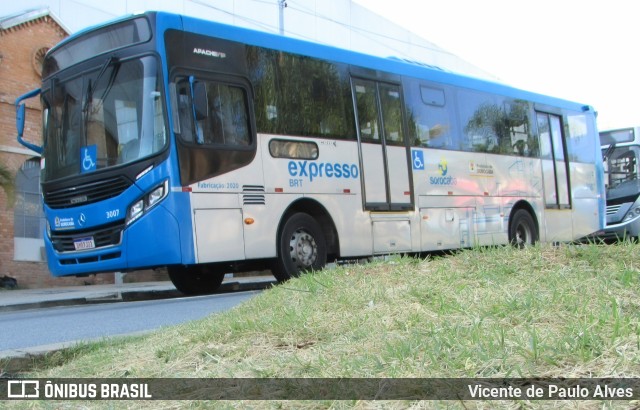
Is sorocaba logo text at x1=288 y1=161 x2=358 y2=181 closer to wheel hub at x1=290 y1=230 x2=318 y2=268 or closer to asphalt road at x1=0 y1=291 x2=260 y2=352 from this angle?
wheel hub at x1=290 y1=230 x2=318 y2=268

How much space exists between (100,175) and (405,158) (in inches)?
200

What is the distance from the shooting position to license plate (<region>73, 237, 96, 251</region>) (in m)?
9.24

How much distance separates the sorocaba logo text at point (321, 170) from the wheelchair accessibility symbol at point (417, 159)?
1495 millimetres

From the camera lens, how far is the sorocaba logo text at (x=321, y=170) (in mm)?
10031

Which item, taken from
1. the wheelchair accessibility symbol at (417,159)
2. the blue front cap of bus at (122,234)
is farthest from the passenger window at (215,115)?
the wheelchair accessibility symbol at (417,159)

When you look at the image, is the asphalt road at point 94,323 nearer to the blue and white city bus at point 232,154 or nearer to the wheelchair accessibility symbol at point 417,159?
the blue and white city bus at point 232,154

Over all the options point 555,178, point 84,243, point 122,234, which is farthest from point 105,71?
point 555,178

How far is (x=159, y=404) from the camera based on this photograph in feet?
10.3

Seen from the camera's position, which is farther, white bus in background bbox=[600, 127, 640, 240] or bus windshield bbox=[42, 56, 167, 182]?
white bus in background bbox=[600, 127, 640, 240]

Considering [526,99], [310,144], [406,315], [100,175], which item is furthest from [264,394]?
[526,99]

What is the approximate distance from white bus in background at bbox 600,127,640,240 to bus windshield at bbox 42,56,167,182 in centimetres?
1525

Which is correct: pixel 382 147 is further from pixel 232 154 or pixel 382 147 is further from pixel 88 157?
pixel 88 157

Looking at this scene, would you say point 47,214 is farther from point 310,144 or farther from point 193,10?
point 193,10

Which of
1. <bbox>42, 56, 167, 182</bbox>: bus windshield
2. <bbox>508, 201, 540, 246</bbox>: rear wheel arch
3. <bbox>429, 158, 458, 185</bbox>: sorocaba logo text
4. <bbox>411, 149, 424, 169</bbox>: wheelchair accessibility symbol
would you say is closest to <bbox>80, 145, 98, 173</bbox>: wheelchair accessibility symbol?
<bbox>42, 56, 167, 182</bbox>: bus windshield
